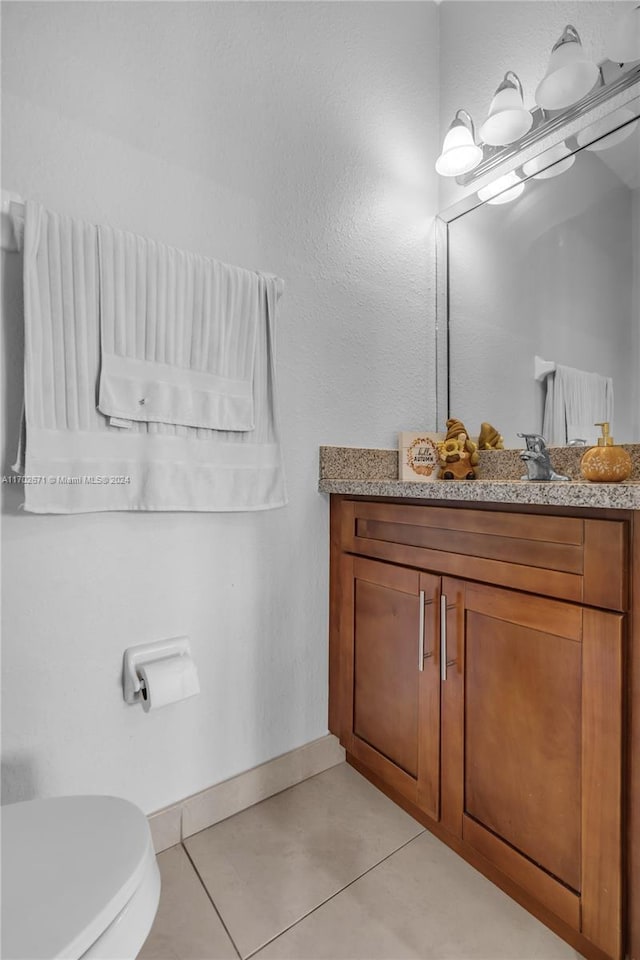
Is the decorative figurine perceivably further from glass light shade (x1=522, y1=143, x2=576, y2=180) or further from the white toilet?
the white toilet

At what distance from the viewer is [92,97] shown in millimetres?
1091

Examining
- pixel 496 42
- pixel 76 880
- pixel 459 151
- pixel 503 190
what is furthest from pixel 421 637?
pixel 496 42

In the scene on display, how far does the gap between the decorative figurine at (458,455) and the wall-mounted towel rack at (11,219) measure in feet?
4.04

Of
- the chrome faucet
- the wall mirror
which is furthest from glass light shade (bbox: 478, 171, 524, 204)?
the chrome faucet

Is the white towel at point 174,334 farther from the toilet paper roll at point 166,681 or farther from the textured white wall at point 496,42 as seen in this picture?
the textured white wall at point 496,42

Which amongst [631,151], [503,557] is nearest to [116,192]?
[503,557]

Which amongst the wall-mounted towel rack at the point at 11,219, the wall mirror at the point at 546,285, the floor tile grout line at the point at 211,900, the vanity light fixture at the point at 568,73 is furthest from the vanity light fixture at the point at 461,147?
the floor tile grout line at the point at 211,900

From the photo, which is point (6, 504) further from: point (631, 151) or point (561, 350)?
point (631, 151)

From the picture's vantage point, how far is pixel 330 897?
1.05 metres

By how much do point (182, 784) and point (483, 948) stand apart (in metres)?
0.74

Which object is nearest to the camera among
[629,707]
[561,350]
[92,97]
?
[629,707]

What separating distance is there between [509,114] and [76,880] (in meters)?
2.01

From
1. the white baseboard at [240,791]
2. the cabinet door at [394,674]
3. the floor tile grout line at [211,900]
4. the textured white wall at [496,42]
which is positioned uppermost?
the textured white wall at [496,42]

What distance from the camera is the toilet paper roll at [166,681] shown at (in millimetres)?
1076
